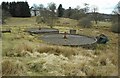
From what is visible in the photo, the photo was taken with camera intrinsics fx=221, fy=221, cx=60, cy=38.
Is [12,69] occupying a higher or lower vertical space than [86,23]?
lower

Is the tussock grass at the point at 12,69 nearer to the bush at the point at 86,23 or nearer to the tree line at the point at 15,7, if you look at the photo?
the bush at the point at 86,23

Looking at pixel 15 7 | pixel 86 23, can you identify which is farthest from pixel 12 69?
pixel 15 7

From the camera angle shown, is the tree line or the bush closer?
the bush

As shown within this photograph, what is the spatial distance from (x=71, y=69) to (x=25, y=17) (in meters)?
53.9

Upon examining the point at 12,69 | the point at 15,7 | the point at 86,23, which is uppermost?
the point at 15,7

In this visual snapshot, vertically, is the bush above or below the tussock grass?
above

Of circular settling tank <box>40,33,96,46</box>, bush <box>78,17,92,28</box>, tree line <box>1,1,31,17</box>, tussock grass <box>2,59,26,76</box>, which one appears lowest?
circular settling tank <box>40,33,96,46</box>

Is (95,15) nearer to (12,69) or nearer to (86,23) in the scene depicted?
(86,23)

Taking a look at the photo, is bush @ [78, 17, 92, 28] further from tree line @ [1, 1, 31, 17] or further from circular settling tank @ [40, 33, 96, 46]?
circular settling tank @ [40, 33, 96, 46]

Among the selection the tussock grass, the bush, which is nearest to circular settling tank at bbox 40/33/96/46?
the tussock grass

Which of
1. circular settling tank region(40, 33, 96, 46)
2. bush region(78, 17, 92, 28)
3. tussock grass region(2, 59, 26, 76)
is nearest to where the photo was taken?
tussock grass region(2, 59, 26, 76)

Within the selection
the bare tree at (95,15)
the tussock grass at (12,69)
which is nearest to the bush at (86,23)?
the bare tree at (95,15)

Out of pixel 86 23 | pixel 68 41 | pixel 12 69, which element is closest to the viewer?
pixel 12 69

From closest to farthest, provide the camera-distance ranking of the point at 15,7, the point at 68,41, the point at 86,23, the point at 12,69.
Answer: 1. the point at 12,69
2. the point at 68,41
3. the point at 86,23
4. the point at 15,7
